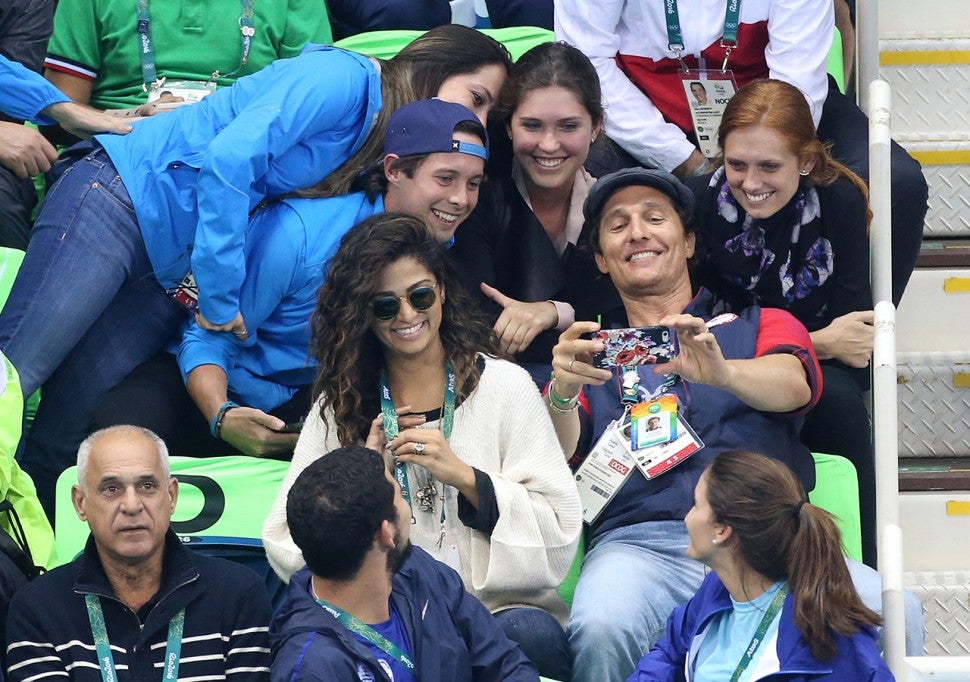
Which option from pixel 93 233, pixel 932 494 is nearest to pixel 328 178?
pixel 93 233

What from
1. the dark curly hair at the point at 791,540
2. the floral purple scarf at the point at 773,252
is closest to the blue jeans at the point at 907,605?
the dark curly hair at the point at 791,540

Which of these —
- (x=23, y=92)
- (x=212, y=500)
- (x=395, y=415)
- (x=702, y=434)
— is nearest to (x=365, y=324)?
(x=395, y=415)

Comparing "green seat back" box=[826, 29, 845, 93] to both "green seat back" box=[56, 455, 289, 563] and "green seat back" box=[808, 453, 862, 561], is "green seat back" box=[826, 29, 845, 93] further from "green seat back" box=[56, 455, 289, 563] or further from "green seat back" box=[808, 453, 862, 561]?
"green seat back" box=[56, 455, 289, 563]

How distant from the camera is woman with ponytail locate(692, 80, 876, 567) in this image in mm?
4105

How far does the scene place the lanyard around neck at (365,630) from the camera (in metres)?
3.03

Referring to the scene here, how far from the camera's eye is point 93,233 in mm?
4191

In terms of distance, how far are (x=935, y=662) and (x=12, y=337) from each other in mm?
2370

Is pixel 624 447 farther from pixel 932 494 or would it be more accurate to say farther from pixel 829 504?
pixel 932 494

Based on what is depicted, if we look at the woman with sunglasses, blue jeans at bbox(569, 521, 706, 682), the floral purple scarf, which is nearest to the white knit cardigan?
the woman with sunglasses

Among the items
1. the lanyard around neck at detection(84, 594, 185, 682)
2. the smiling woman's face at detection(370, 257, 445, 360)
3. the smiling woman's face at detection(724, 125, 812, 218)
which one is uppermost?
the smiling woman's face at detection(724, 125, 812, 218)

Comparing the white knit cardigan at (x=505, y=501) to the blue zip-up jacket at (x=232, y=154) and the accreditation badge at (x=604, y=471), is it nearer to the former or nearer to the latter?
the accreditation badge at (x=604, y=471)

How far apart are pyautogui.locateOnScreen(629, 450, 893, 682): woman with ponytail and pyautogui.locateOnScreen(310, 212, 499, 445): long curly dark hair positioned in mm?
732

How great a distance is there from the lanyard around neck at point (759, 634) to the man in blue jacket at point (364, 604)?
39 centimetres

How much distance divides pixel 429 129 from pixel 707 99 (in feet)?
3.13
